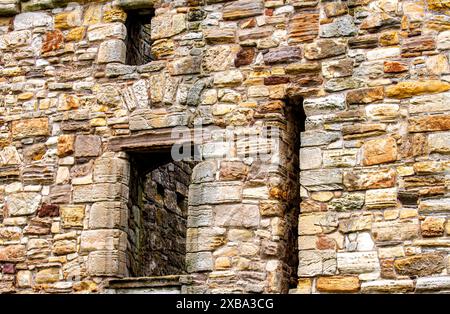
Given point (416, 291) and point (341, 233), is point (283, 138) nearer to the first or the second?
point (341, 233)

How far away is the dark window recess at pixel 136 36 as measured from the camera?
34.6ft

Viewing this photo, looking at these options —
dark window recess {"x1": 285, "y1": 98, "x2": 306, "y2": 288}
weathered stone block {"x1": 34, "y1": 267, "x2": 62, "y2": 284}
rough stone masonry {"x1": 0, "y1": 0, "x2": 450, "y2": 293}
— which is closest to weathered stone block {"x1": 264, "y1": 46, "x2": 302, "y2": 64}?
rough stone masonry {"x1": 0, "y1": 0, "x2": 450, "y2": 293}

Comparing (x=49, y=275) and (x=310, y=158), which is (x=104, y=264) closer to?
(x=49, y=275)

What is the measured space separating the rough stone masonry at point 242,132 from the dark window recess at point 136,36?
0.35 ft

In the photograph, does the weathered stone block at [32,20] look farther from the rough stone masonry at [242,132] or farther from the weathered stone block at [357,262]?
the weathered stone block at [357,262]

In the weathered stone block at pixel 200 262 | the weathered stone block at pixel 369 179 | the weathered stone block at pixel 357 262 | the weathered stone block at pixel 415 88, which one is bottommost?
the weathered stone block at pixel 357 262

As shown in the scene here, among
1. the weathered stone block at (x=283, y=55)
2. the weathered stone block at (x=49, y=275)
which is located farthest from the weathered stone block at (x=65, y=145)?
the weathered stone block at (x=283, y=55)

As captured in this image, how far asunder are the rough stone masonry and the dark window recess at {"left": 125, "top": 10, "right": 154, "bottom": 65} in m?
0.11

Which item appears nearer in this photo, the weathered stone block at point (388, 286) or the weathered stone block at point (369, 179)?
the weathered stone block at point (388, 286)

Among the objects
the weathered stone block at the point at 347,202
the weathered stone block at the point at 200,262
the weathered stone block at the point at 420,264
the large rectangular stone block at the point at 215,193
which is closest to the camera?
the weathered stone block at the point at 420,264

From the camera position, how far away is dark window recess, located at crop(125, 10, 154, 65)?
10.6 meters

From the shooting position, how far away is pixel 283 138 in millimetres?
9602

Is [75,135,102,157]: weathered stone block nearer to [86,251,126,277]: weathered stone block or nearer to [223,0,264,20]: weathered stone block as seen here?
[86,251,126,277]: weathered stone block

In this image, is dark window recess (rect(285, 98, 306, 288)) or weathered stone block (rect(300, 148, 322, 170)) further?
dark window recess (rect(285, 98, 306, 288))
